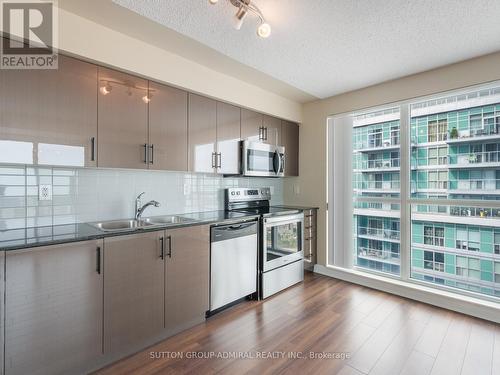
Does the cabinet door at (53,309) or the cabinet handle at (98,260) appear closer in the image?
the cabinet door at (53,309)

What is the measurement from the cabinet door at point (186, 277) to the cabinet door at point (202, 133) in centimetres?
70

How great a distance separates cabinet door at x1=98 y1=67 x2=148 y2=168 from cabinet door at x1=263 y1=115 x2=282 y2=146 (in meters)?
1.61

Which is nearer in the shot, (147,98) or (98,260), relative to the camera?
(98,260)

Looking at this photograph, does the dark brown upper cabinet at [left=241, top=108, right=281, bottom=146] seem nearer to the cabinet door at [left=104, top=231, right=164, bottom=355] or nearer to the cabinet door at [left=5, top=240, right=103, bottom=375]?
the cabinet door at [left=104, top=231, right=164, bottom=355]

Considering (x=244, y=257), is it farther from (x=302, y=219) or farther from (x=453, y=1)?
(x=453, y=1)

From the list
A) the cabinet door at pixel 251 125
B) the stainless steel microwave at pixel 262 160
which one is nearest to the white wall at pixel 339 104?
the stainless steel microwave at pixel 262 160

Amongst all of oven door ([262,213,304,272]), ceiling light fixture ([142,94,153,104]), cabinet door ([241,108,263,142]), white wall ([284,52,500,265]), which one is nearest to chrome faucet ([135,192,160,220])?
ceiling light fixture ([142,94,153,104])

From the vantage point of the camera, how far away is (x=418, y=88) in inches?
112

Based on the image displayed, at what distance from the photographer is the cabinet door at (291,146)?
12.3 ft

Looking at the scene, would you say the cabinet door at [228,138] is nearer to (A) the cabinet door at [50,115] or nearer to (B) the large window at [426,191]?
(A) the cabinet door at [50,115]

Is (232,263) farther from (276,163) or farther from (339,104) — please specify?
(339,104)

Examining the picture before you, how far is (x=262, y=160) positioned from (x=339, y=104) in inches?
52.1

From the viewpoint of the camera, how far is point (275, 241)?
304cm

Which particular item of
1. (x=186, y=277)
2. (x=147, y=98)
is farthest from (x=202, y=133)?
(x=186, y=277)
